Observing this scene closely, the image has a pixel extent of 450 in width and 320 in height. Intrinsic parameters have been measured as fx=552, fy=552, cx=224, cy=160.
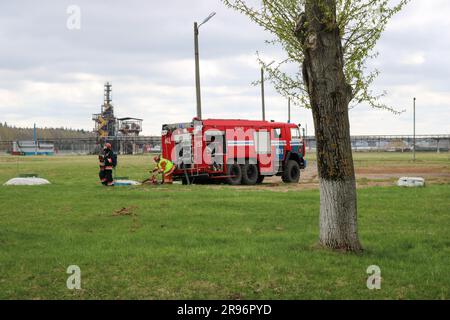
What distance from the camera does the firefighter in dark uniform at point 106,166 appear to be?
2242cm

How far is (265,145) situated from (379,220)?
45.2ft

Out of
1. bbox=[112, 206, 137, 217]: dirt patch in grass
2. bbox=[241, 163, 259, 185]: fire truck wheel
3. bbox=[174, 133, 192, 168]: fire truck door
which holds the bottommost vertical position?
bbox=[112, 206, 137, 217]: dirt patch in grass

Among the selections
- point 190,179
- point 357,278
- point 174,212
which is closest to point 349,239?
point 357,278

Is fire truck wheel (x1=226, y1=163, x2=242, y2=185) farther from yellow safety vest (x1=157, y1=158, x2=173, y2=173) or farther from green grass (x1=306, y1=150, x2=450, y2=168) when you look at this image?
→ green grass (x1=306, y1=150, x2=450, y2=168)

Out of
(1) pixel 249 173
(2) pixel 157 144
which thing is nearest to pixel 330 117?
(1) pixel 249 173

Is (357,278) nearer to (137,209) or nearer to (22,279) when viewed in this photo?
(22,279)

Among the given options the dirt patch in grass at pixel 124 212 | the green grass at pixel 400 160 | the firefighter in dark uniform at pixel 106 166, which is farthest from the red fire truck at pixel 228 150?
the green grass at pixel 400 160

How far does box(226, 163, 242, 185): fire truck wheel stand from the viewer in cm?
2450

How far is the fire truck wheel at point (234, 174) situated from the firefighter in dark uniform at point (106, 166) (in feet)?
16.8

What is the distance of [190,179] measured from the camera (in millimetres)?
24594

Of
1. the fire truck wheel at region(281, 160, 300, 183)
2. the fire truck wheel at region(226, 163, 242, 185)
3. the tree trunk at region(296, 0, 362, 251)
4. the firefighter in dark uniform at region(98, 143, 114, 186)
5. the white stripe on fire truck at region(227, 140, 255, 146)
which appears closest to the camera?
the tree trunk at region(296, 0, 362, 251)

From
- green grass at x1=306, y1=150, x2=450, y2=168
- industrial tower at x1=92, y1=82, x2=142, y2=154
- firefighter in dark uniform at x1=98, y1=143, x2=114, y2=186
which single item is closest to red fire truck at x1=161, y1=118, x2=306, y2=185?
firefighter in dark uniform at x1=98, y1=143, x2=114, y2=186

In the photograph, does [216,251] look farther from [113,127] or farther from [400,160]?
[113,127]

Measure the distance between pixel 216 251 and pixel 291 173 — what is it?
18.3m
